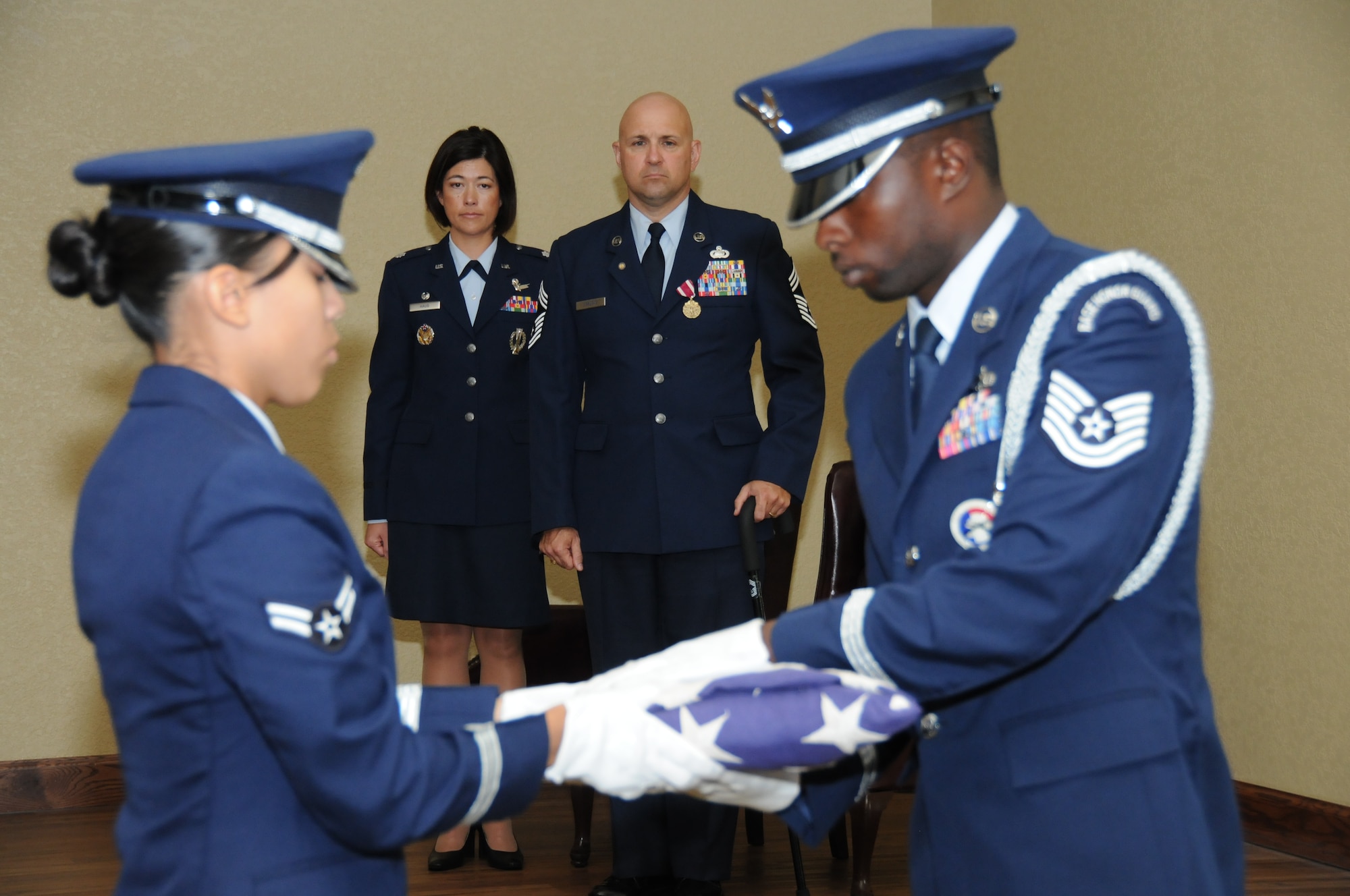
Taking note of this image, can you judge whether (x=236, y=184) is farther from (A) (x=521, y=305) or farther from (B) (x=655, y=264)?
(A) (x=521, y=305)

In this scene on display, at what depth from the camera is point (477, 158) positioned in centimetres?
359

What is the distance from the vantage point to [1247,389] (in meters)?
3.48

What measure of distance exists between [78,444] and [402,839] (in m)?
3.61

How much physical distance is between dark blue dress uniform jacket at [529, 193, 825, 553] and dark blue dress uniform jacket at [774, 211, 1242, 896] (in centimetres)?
179

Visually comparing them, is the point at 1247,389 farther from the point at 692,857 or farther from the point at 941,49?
the point at 941,49

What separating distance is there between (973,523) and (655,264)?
80.6 inches

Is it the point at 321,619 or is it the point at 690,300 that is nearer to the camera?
the point at 321,619

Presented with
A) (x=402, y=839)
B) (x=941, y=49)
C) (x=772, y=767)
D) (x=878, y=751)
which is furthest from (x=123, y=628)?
(x=941, y=49)

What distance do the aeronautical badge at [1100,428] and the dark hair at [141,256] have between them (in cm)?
80

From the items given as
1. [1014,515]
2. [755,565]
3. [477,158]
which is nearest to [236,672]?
[1014,515]

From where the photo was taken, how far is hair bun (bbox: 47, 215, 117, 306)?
1157mm

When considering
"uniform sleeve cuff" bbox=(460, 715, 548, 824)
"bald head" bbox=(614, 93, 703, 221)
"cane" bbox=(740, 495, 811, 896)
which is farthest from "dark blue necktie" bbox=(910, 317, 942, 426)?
"bald head" bbox=(614, 93, 703, 221)

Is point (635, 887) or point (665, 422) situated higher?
point (665, 422)

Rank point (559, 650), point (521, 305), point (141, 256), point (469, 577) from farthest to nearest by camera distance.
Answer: point (559, 650)
point (521, 305)
point (469, 577)
point (141, 256)
